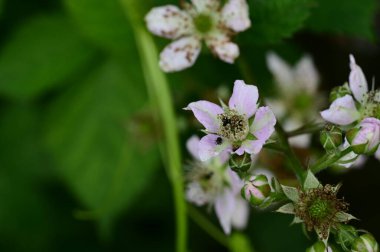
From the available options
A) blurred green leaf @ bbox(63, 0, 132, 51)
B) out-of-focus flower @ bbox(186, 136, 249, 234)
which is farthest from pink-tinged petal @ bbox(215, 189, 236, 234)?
blurred green leaf @ bbox(63, 0, 132, 51)

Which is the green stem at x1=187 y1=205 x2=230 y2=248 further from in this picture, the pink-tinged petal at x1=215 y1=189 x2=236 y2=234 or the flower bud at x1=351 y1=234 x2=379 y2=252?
the flower bud at x1=351 y1=234 x2=379 y2=252

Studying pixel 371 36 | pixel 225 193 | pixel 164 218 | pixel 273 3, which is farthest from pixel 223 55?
pixel 164 218

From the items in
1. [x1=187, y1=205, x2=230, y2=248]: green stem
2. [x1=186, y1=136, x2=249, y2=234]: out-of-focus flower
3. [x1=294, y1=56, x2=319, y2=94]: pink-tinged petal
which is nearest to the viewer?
[x1=186, y1=136, x2=249, y2=234]: out-of-focus flower

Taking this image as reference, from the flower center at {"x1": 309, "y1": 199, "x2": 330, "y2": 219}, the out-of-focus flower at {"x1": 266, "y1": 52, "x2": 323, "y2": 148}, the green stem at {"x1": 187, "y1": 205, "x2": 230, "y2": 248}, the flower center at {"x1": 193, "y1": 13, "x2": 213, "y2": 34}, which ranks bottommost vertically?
the green stem at {"x1": 187, "y1": 205, "x2": 230, "y2": 248}

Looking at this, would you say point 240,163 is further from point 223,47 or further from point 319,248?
point 223,47

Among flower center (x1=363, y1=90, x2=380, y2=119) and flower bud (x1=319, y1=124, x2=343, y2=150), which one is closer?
flower bud (x1=319, y1=124, x2=343, y2=150)

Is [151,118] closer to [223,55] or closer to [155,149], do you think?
[155,149]

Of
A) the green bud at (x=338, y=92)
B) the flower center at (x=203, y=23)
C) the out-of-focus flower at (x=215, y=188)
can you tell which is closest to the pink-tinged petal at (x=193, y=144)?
the out-of-focus flower at (x=215, y=188)

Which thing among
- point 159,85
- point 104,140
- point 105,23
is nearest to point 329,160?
point 159,85
